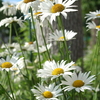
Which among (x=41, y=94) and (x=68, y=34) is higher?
(x=68, y=34)

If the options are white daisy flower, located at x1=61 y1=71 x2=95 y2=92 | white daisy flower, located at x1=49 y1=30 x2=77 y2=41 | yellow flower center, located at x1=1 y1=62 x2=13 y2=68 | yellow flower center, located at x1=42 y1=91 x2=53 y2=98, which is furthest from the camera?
white daisy flower, located at x1=49 y1=30 x2=77 y2=41

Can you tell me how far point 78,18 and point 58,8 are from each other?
8.15 feet

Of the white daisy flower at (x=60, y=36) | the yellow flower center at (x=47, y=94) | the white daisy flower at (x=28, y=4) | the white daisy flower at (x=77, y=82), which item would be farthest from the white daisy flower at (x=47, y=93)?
the white daisy flower at (x=28, y=4)

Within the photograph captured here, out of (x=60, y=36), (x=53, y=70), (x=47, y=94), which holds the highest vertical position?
(x=60, y=36)

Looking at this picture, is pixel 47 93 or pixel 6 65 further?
pixel 6 65

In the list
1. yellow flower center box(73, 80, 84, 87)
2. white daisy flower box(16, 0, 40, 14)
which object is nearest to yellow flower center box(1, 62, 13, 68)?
white daisy flower box(16, 0, 40, 14)

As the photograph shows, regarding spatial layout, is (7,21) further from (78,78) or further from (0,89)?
(78,78)

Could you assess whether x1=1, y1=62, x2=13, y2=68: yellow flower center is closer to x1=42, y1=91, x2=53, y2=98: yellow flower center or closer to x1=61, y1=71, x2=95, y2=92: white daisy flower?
x1=42, y1=91, x2=53, y2=98: yellow flower center

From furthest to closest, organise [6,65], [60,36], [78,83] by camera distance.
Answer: [60,36], [6,65], [78,83]

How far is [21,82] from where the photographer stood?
261 centimetres

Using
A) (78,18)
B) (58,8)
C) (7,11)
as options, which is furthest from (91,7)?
(58,8)

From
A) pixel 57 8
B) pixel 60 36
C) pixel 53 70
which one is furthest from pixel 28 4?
pixel 53 70

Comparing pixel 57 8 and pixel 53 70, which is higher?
pixel 57 8

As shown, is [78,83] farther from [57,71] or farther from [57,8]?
[57,8]
